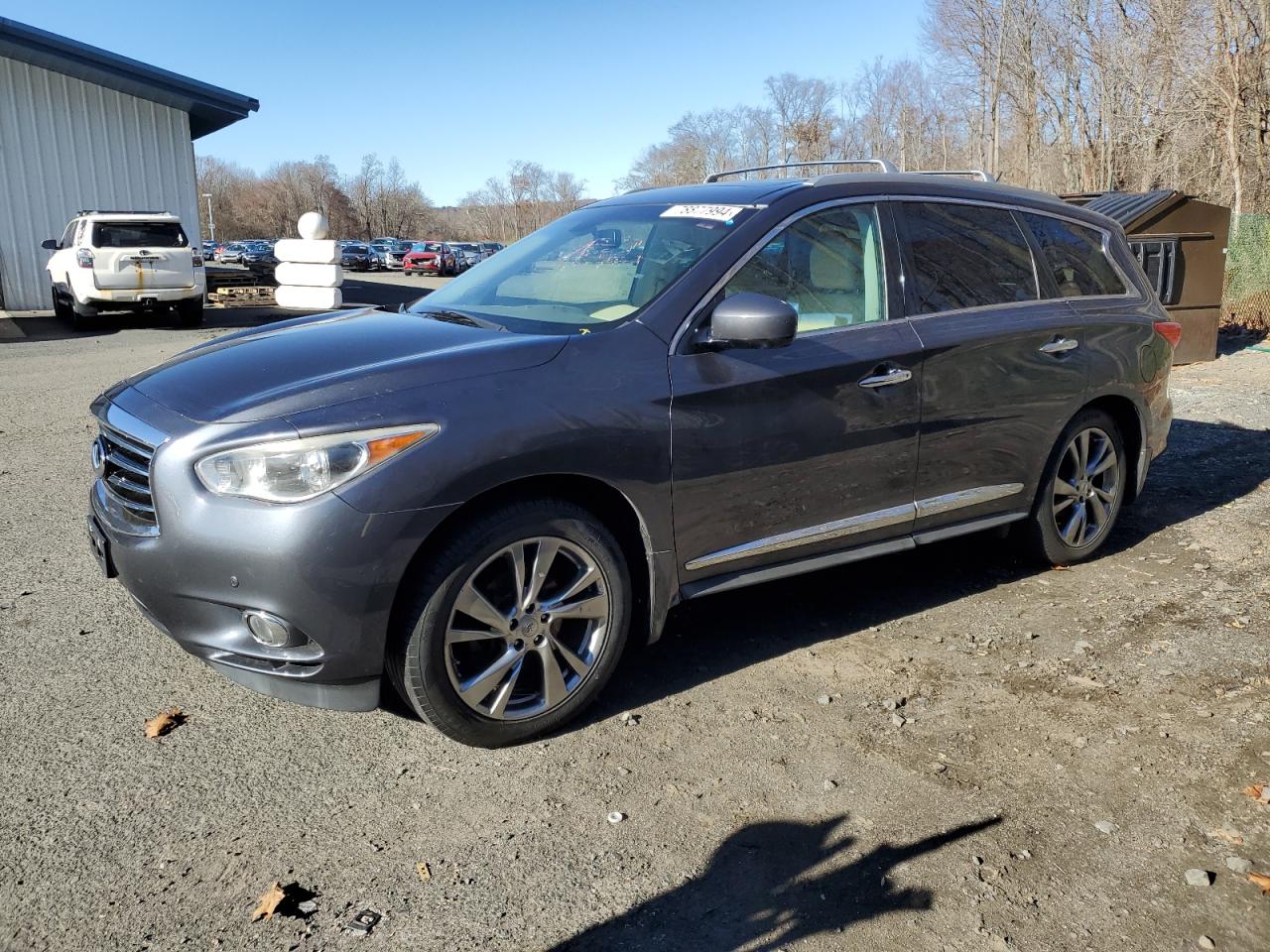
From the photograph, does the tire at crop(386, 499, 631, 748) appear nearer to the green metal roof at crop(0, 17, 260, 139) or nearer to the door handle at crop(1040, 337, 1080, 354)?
the door handle at crop(1040, 337, 1080, 354)

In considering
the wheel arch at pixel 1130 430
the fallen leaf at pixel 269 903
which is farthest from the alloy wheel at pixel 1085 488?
the fallen leaf at pixel 269 903

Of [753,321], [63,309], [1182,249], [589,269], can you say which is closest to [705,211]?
[589,269]

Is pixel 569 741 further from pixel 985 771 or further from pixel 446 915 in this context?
pixel 985 771

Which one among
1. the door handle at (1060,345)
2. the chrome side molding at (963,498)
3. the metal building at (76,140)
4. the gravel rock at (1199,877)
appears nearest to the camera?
the gravel rock at (1199,877)

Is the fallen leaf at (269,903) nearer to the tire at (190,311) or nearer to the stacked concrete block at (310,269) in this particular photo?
the tire at (190,311)

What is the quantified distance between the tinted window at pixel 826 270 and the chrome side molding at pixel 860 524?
772mm

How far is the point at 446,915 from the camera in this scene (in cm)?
255

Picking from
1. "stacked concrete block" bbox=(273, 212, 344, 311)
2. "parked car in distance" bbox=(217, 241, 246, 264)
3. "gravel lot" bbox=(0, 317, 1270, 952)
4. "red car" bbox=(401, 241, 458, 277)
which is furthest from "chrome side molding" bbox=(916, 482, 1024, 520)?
"parked car in distance" bbox=(217, 241, 246, 264)

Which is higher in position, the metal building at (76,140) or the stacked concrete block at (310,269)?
the metal building at (76,140)

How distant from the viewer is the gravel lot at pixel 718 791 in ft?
8.36

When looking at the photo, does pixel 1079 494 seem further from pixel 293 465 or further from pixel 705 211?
pixel 293 465

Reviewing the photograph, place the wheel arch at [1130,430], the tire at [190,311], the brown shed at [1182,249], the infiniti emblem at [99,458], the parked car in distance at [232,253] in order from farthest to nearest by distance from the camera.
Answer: the parked car in distance at [232,253]
the tire at [190,311]
the brown shed at [1182,249]
the wheel arch at [1130,430]
the infiniti emblem at [99,458]

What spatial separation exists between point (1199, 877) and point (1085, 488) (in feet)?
8.89

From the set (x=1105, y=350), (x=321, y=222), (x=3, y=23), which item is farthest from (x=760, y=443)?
(x=3, y=23)
